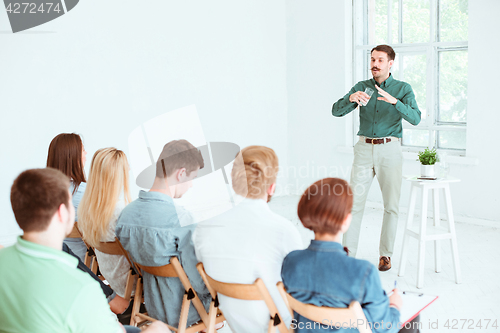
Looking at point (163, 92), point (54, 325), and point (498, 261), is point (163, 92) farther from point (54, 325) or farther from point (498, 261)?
point (54, 325)

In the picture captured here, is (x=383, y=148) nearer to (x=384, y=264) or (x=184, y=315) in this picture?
(x=384, y=264)

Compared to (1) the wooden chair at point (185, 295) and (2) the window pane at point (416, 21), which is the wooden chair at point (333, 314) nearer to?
(1) the wooden chair at point (185, 295)

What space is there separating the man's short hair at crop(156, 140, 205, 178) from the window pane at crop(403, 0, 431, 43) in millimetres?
3978

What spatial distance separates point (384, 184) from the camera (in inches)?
148

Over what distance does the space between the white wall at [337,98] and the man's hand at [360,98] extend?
6.09 ft

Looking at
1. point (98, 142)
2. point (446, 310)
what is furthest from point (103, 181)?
point (98, 142)

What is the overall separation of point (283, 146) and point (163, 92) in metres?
2.09

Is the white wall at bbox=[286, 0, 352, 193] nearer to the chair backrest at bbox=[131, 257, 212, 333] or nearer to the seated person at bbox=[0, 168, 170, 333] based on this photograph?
the chair backrest at bbox=[131, 257, 212, 333]

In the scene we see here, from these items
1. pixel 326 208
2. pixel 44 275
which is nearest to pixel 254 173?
pixel 326 208

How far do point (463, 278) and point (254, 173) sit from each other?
91.9 inches

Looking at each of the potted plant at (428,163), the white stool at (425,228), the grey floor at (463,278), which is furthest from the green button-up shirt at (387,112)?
the grey floor at (463,278)

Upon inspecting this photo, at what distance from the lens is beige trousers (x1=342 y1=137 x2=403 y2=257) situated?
371 cm

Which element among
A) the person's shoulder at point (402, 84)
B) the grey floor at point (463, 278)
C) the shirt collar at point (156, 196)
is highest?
the person's shoulder at point (402, 84)

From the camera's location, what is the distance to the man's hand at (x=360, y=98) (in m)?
3.67
